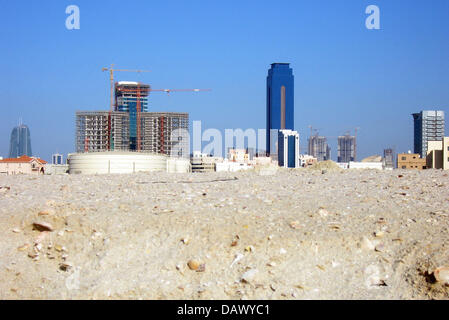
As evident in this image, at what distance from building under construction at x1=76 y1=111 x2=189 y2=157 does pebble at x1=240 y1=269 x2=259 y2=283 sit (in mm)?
106040

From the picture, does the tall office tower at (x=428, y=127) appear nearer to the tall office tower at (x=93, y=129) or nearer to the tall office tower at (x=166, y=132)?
the tall office tower at (x=166, y=132)

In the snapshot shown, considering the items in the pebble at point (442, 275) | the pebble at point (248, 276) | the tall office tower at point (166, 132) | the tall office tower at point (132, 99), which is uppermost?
the tall office tower at point (132, 99)

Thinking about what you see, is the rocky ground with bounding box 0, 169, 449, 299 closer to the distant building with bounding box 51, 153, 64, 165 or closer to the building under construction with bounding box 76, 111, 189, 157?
the building under construction with bounding box 76, 111, 189, 157

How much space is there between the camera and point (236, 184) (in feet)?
36.0

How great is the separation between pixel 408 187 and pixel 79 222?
21.9ft

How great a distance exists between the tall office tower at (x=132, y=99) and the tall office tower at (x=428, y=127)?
288ft

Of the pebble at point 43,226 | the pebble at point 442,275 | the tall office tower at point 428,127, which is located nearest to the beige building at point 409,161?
the pebble at point 442,275

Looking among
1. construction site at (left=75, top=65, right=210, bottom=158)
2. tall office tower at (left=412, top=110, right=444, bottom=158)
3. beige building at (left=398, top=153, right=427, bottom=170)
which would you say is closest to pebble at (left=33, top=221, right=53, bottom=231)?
beige building at (left=398, top=153, right=427, bottom=170)

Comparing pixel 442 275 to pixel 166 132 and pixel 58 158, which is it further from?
pixel 58 158

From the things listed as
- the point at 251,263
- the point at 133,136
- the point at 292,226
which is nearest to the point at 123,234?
the point at 251,263

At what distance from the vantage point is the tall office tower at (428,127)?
156875 millimetres

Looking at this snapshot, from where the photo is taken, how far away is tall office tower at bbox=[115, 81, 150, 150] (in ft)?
410

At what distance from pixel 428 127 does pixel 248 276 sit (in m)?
166
